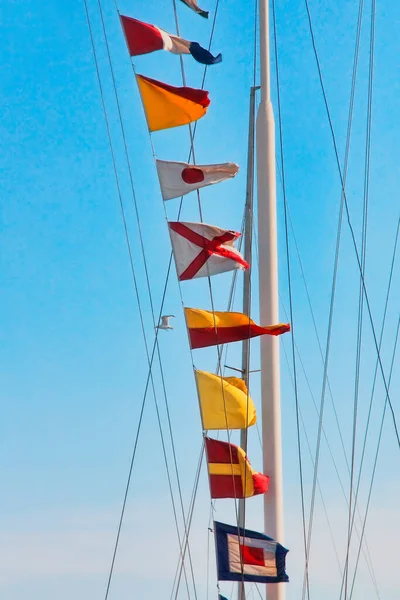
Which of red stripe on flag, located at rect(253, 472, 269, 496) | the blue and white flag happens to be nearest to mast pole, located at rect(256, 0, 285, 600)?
red stripe on flag, located at rect(253, 472, 269, 496)

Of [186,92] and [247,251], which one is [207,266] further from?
[186,92]

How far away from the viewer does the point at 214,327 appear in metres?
15.2

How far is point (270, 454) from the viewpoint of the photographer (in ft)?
48.1

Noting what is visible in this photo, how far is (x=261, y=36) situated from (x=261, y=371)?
18.4 ft

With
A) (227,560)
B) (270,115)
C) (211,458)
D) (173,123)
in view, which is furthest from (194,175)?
(227,560)

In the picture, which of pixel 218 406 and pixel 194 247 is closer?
pixel 218 406

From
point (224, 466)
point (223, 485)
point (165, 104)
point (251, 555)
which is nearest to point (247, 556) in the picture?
point (251, 555)

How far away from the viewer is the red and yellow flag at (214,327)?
1529 cm

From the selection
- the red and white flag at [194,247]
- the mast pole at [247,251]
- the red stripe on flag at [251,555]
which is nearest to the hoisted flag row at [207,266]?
the red and white flag at [194,247]

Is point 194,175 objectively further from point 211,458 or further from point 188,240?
point 211,458

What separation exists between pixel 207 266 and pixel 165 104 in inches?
96.8

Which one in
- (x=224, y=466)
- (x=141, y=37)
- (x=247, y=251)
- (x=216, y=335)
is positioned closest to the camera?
(x=141, y=37)

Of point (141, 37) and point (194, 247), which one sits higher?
point (141, 37)

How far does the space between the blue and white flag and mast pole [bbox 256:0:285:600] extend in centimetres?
20
